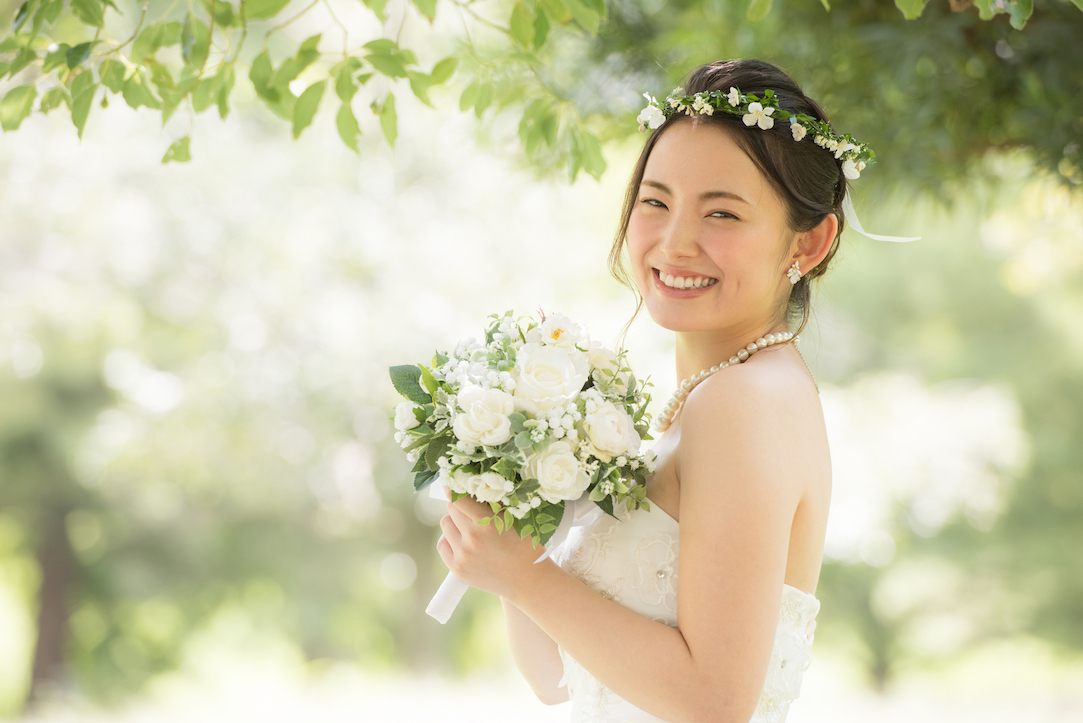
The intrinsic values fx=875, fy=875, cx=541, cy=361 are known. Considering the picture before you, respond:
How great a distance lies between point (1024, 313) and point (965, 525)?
2866 millimetres

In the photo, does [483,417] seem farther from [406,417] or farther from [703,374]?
Result: [703,374]

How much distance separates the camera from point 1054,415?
441 inches

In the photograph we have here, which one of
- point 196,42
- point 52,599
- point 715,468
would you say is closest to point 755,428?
point 715,468

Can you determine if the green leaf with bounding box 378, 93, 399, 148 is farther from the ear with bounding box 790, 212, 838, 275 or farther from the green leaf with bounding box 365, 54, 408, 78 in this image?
the ear with bounding box 790, 212, 838, 275

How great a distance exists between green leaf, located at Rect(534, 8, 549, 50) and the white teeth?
769 millimetres

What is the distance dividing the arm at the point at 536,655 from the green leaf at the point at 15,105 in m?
1.72

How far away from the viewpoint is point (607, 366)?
1.76 m

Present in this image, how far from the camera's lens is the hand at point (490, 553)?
1.67 meters

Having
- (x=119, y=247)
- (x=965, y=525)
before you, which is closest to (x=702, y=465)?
(x=119, y=247)

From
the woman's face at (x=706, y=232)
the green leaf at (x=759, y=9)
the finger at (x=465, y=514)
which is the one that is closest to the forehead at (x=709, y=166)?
the woman's face at (x=706, y=232)

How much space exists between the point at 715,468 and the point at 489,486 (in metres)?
0.40

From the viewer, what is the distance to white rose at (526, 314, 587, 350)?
5.55 ft

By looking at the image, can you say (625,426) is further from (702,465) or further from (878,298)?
(878,298)

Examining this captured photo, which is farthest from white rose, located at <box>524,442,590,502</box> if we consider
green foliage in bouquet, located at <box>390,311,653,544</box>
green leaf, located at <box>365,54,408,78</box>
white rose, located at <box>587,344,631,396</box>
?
green leaf, located at <box>365,54,408,78</box>
